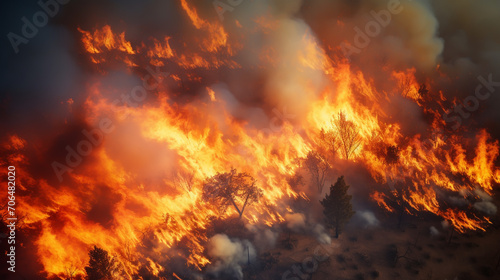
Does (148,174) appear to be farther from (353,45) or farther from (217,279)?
(353,45)

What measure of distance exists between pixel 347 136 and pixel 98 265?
40.5 m

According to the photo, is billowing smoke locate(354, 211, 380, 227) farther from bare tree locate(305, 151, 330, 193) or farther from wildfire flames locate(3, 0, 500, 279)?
→ bare tree locate(305, 151, 330, 193)

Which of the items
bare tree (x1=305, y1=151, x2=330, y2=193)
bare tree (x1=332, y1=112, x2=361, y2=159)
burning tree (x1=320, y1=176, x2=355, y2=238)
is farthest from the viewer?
bare tree (x1=332, y1=112, x2=361, y2=159)

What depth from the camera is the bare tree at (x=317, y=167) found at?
131ft

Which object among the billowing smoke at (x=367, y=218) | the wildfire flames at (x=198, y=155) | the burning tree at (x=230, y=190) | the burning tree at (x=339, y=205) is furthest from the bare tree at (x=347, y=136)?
the burning tree at (x=230, y=190)

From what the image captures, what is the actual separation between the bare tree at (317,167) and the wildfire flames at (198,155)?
171cm

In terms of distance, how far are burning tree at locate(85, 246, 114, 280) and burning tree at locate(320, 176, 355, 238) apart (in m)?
26.3

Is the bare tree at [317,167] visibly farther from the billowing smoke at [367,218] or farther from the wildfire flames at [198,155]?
the billowing smoke at [367,218]

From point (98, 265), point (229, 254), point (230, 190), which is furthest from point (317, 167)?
point (98, 265)

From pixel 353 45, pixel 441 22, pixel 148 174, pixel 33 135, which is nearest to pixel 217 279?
pixel 148 174

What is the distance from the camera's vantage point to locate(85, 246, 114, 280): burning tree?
2367 centimetres

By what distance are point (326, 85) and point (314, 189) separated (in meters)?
22.2

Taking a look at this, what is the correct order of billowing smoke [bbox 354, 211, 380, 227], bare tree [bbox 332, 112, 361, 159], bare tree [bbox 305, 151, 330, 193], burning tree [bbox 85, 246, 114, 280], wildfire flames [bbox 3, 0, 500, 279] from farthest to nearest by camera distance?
bare tree [bbox 332, 112, 361, 159] → bare tree [bbox 305, 151, 330, 193] → billowing smoke [bbox 354, 211, 380, 227] → wildfire flames [bbox 3, 0, 500, 279] → burning tree [bbox 85, 246, 114, 280]

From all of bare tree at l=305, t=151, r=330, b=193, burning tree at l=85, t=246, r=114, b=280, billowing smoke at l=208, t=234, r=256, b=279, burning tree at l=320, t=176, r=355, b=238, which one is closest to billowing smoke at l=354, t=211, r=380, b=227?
burning tree at l=320, t=176, r=355, b=238
